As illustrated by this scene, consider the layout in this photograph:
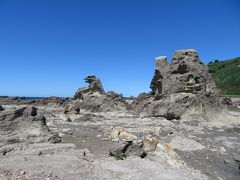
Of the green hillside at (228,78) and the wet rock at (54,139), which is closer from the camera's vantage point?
the wet rock at (54,139)

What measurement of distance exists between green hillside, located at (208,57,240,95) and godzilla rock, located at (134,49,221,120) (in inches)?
1888

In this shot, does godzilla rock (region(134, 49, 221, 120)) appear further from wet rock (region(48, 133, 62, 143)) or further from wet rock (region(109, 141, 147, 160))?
wet rock (region(109, 141, 147, 160))

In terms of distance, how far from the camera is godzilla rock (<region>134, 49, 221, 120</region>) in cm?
3454

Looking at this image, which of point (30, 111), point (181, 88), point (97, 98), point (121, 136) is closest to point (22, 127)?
point (30, 111)

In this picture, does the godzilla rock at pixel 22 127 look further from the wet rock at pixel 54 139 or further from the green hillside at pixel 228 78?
the green hillside at pixel 228 78

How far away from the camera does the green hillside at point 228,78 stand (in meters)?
87.6

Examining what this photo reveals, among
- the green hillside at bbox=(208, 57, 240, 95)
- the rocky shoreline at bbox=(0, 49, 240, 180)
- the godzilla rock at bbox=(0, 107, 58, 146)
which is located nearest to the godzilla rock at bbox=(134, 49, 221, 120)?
the rocky shoreline at bbox=(0, 49, 240, 180)

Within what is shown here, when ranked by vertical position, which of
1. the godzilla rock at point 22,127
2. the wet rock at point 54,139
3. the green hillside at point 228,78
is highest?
the green hillside at point 228,78

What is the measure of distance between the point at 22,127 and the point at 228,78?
89364 mm

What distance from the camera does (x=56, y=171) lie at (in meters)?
12.8

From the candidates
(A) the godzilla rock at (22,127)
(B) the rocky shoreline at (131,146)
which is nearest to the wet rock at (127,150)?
(B) the rocky shoreline at (131,146)

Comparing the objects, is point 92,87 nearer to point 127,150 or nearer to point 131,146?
point 131,146

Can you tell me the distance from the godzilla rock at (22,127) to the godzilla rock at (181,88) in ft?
60.2

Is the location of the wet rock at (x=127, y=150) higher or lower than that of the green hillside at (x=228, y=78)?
lower
